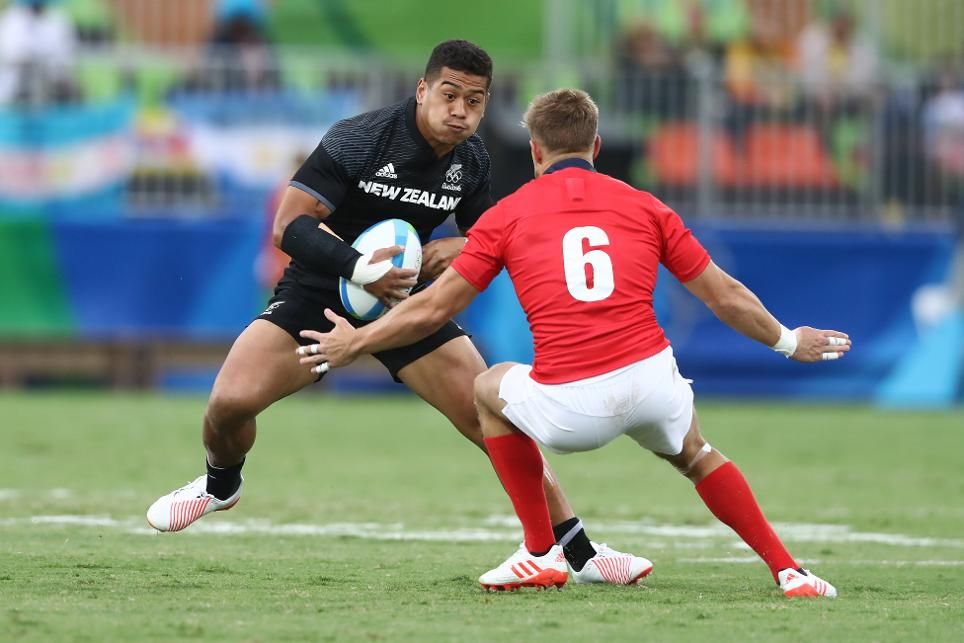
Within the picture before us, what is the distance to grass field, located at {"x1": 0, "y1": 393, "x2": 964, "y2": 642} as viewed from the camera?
19.3ft

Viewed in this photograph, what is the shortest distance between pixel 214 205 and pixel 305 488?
6886 millimetres

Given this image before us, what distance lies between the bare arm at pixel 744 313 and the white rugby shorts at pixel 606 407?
0.89 ft

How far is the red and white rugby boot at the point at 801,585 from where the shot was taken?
658cm

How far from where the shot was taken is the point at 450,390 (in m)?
7.47

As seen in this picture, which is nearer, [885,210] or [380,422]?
[380,422]

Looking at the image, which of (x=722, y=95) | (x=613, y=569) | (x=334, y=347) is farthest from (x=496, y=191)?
(x=334, y=347)

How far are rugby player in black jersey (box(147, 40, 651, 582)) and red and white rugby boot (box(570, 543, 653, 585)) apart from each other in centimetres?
2

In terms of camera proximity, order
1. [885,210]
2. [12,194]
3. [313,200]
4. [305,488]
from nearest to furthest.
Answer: [313,200] < [305,488] < [12,194] < [885,210]

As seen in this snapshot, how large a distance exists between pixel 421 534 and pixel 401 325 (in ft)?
8.06

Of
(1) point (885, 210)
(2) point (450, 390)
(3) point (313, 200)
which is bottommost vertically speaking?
(1) point (885, 210)

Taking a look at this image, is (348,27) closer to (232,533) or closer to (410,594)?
(232,533)

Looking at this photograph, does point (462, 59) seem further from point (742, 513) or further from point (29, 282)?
point (29, 282)

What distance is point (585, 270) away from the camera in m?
6.52

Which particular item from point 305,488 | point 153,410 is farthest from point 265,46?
point 305,488
